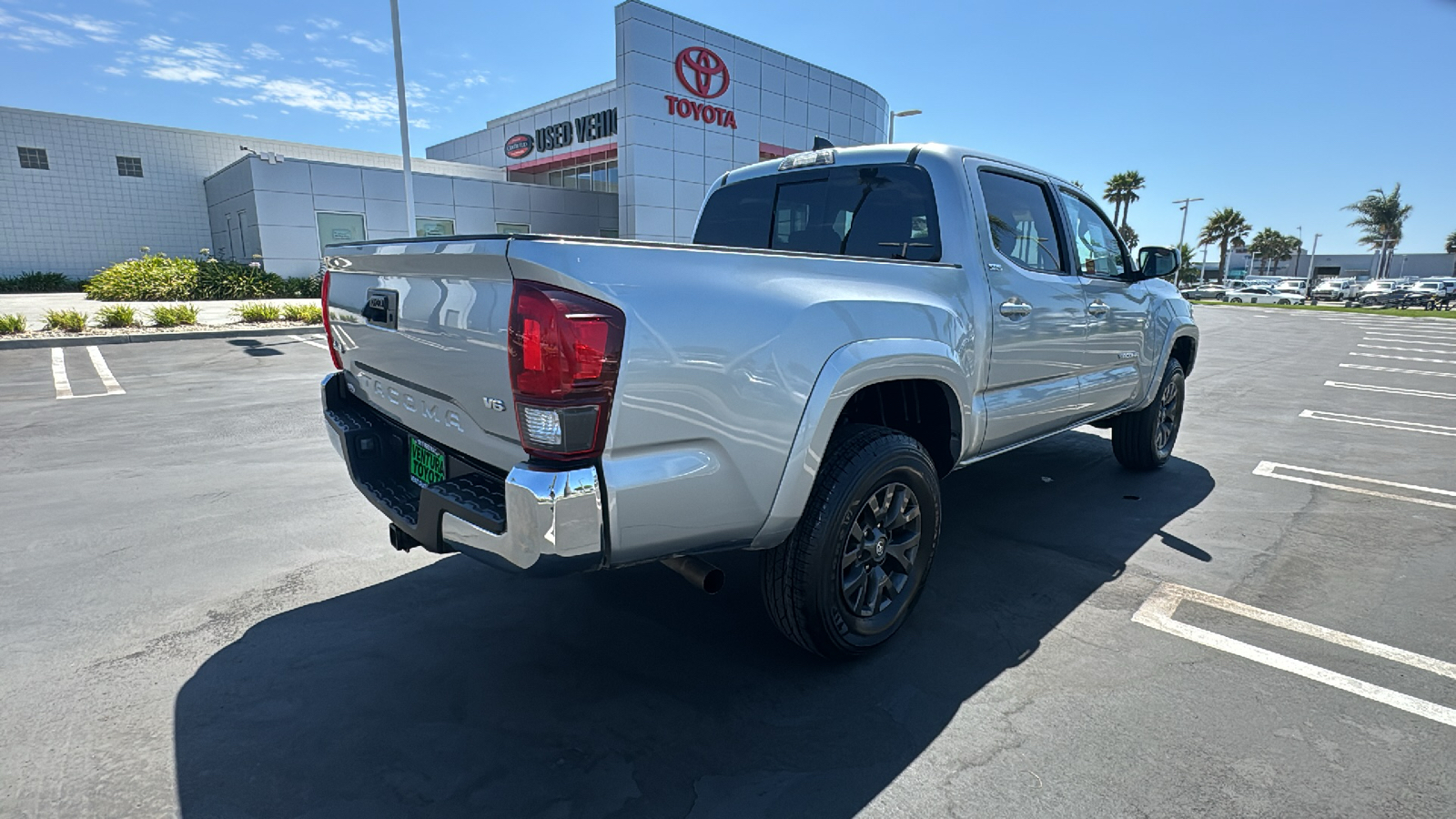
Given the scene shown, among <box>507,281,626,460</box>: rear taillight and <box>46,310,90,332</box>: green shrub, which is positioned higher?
<box>507,281,626,460</box>: rear taillight

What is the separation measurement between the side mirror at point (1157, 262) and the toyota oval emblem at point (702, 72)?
18.9 metres

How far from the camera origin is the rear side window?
3287 millimetres

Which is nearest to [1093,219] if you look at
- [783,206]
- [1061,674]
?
[783,206]

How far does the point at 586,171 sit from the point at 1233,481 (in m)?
26.2

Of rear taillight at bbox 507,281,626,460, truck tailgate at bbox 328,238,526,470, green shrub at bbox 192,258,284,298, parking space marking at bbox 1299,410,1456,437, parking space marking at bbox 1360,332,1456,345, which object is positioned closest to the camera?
rear taillight at bbox 507,281,626,460

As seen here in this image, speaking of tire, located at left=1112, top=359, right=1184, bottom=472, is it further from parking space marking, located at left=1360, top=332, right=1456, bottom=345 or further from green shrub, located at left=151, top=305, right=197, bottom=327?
parking space marking, located at left=1360, top=332, right=1456, bottom=345

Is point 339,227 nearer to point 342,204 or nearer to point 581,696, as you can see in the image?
point 342,204

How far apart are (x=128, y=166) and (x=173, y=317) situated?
2004 cm

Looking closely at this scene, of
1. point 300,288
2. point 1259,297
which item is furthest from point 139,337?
point 1259,297

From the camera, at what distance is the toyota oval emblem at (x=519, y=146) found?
1137 inches

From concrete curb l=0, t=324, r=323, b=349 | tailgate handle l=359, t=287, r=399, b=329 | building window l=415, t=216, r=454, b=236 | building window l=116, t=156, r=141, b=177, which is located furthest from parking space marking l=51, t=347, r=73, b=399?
building window l=116, t=156, r=141, b=177

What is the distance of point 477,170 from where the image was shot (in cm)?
3091

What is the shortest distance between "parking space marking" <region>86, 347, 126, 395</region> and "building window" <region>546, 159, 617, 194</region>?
17727 millimetres

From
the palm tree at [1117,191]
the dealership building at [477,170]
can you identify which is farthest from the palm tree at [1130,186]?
the dealership building at [477,170]
